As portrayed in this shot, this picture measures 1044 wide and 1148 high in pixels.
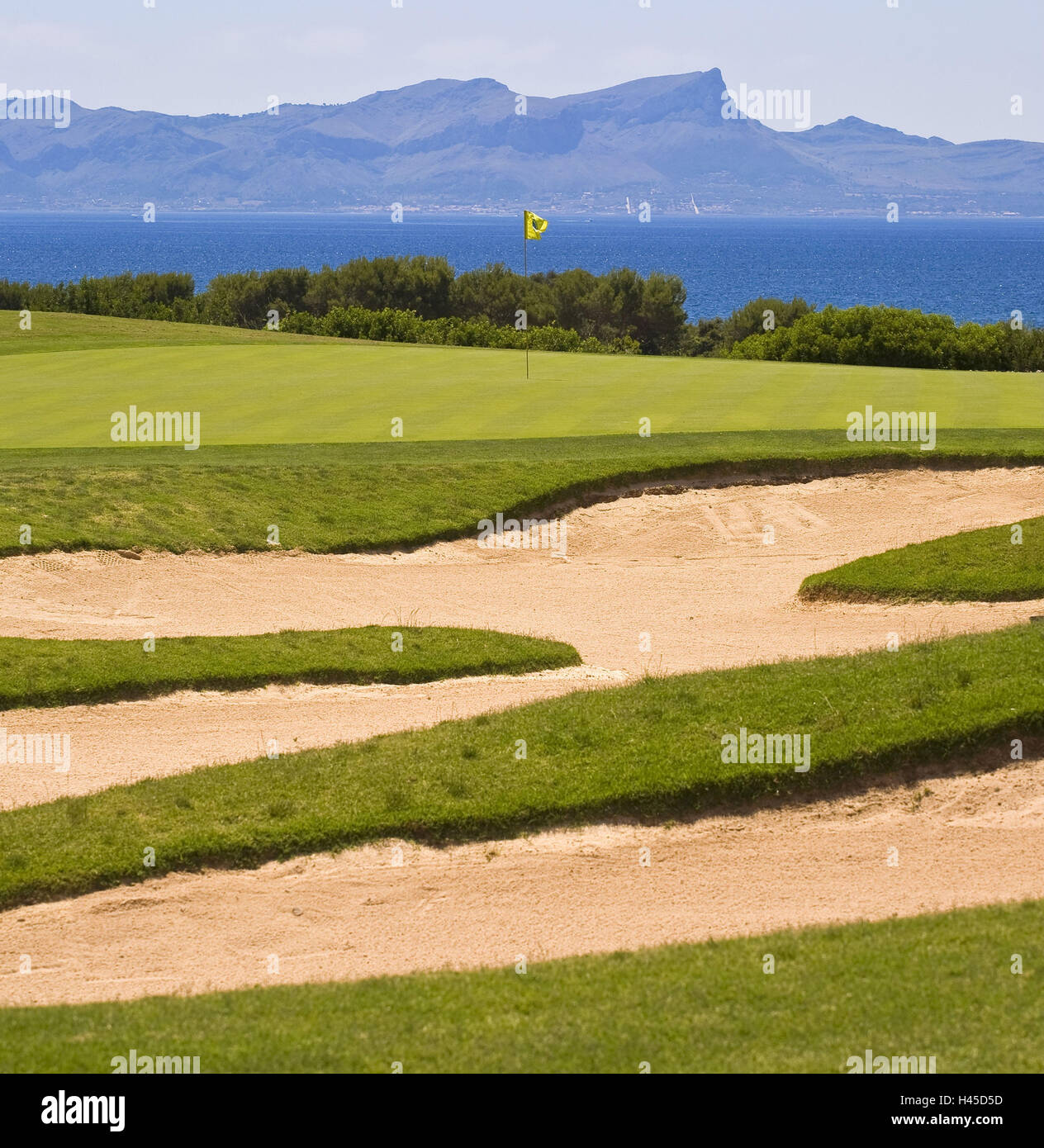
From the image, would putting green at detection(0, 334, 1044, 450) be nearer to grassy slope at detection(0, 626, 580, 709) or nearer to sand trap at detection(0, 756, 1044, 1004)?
grassy slope at detection(0, 626, 580, 709)

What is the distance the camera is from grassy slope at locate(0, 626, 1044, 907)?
1120 cm

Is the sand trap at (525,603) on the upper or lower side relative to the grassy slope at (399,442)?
lower

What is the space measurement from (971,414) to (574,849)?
1994cm

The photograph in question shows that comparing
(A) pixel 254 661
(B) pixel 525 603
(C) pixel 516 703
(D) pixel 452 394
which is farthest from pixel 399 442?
(C) pixel 516 703

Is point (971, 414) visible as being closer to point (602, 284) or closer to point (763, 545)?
point (763, 545)

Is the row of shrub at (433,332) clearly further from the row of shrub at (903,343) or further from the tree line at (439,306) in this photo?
the row of shrub at (903,343)

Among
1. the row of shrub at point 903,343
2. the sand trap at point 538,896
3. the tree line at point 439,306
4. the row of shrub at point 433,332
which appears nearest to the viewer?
the sand trap at point 538,896

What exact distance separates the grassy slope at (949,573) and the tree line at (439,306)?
3786 cm

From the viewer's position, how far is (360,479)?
906 inches

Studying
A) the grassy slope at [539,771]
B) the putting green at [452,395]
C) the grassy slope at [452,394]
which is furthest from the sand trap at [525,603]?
the grassy slope at [452,394]

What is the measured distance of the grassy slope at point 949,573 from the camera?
18.2 m

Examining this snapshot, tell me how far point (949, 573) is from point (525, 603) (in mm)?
6344

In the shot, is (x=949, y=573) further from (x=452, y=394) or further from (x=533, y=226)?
(x=452, y=394)
